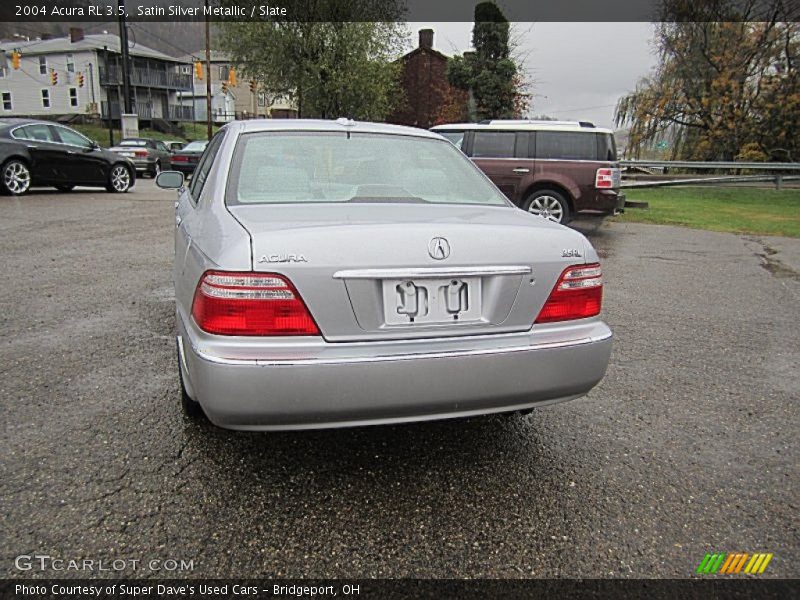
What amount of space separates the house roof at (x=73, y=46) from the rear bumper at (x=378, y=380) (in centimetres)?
5314

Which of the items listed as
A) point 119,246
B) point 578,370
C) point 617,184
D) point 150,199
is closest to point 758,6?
point 617,184

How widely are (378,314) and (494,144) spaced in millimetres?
8941

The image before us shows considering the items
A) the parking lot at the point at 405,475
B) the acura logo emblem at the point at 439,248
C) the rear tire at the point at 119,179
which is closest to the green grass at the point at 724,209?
the parking lot at the point at 405,475

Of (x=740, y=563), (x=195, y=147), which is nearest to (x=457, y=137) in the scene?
(x=740, y=563)

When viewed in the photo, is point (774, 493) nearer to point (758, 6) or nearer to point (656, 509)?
point (656, 509)

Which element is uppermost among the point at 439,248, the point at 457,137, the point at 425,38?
the point at 425,38

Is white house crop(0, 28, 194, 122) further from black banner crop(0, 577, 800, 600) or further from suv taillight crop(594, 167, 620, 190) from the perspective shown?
black banner crop(0, 577, 800, 600)

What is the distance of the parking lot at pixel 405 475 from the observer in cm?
208

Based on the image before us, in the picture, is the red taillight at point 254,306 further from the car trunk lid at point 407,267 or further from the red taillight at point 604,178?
the red taillight at point 604,178

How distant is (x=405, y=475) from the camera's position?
102 inches

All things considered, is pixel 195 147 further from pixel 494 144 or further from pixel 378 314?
pixel 378 314

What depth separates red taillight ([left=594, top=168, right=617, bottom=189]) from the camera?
985 centimetres

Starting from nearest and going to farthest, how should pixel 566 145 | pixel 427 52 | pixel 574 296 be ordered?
pixel 574 296
pixel 566 145
pixel 427 52

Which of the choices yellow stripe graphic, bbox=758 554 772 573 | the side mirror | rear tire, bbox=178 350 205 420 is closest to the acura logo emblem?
rear tire, bbox=178 350 205 420
